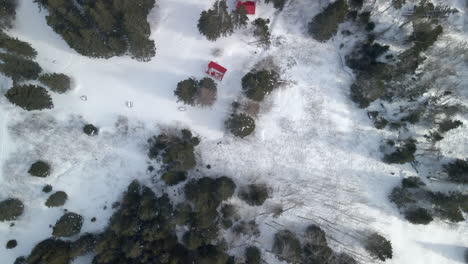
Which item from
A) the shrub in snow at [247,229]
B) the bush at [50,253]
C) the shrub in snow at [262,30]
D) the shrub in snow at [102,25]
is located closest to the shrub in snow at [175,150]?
the shrub in snow at [247,229]

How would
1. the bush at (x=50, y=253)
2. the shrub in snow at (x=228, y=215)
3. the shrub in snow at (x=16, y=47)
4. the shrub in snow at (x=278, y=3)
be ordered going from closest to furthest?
the shrub in snow at (x=16, y=47) < the bush at (x=50, y=253) < the shrub in snow at (x=278, y=3) < the shrub in snow at (x=228, y=215)

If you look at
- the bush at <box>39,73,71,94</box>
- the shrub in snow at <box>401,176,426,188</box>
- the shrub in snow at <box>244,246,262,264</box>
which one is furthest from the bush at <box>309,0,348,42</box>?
the bush at <box>39,73,71,94</box>

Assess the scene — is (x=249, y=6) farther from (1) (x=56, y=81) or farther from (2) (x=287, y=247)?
(2) (x=287, y=247)

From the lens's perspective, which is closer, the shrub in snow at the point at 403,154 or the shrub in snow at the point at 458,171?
the shrub in snow at the point at 403,154

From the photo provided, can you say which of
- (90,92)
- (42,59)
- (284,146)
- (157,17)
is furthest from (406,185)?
(42,59)

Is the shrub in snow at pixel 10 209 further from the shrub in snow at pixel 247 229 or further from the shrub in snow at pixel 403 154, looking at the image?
the shrub in snow at pixel 403 154

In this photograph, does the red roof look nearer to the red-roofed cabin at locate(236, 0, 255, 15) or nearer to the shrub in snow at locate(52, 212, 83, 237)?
the red-roofed cabin at locate(236, 0, 255, 15)

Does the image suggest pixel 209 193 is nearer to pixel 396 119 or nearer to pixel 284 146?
pixel 284 146
